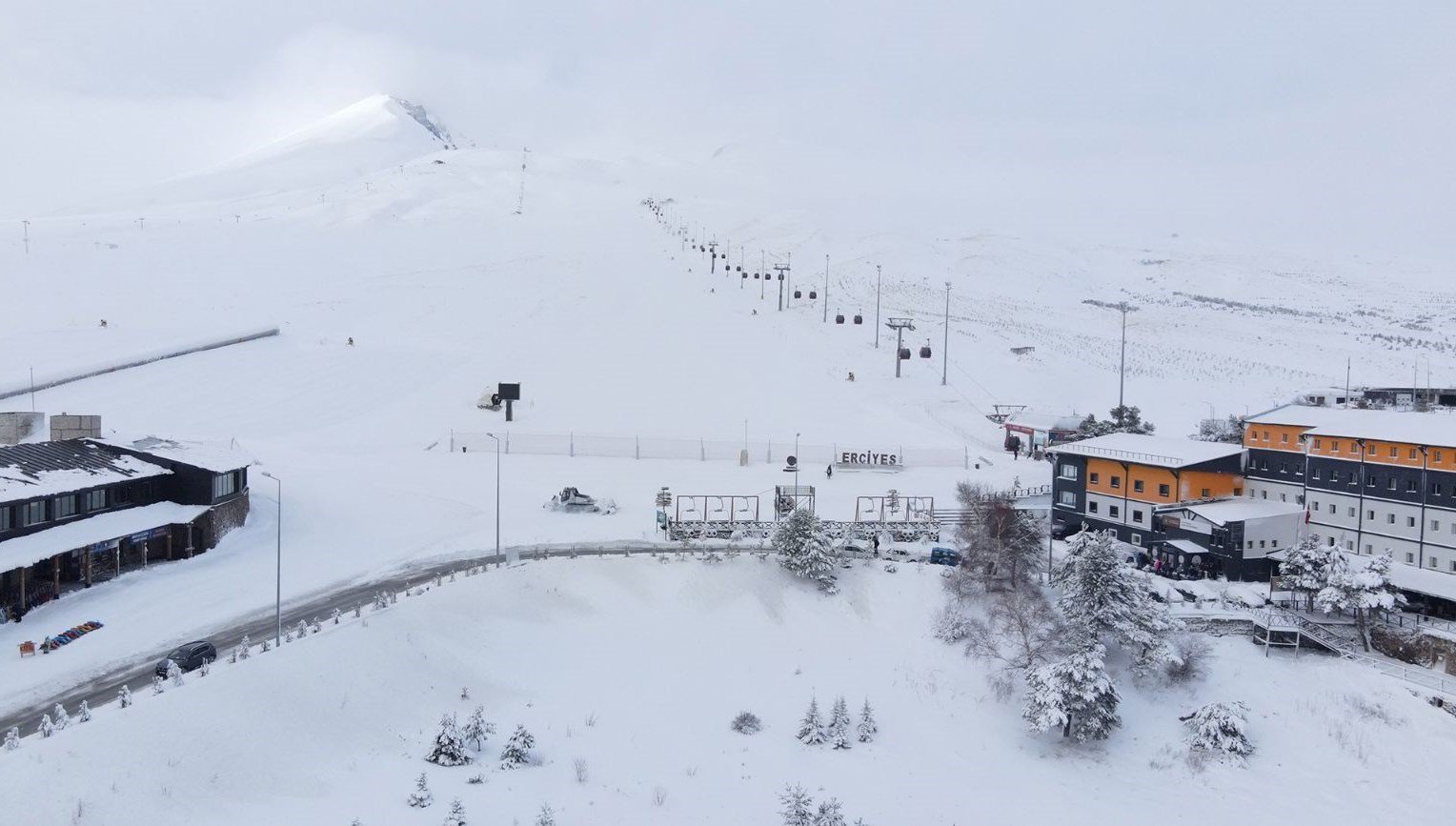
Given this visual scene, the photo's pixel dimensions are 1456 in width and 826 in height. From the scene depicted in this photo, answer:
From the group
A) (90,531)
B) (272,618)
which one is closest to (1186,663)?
(272,618)

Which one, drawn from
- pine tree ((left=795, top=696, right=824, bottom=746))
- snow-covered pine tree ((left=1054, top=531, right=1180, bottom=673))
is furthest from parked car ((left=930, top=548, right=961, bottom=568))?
pine tree ((left=795, top=696, right=824, bottom=746))

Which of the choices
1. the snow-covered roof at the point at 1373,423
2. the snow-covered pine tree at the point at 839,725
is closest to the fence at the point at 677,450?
the snow-covered roof at the point at 1373,423

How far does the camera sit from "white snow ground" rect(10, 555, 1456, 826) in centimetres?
2430

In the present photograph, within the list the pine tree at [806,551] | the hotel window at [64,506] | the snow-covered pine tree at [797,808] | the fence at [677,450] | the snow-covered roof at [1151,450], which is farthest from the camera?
the fence at [677,450]

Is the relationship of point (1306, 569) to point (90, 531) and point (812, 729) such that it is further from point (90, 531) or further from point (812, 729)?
point (90, 531)

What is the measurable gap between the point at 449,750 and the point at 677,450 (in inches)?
1316

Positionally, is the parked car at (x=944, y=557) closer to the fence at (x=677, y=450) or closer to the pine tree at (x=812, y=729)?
the pine tree at (x=812, y=729)

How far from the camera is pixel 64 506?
3556cm

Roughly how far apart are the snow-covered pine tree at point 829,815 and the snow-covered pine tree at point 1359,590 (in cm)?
2280

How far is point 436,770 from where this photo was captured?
26.5 m

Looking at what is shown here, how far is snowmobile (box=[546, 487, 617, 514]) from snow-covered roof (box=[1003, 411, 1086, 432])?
31.1 metres

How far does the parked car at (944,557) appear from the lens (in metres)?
42.6

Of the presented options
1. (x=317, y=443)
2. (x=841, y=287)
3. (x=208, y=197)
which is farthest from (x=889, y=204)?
(x=317, y=443)

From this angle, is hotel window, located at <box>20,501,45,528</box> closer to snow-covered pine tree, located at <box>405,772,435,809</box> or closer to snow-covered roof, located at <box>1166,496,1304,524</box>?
snow-covered pine tree, located at <box>405,772,435,809</box>
